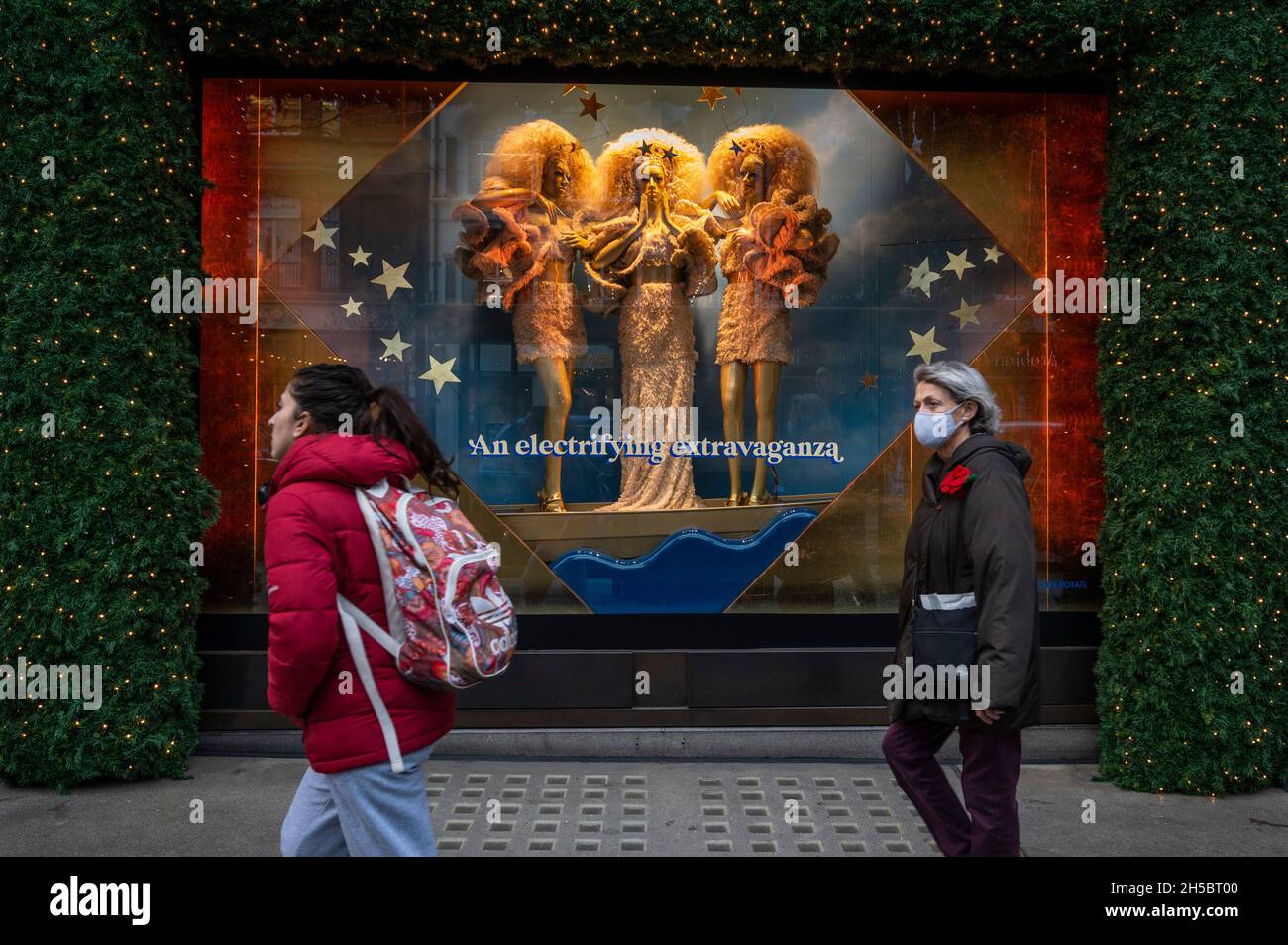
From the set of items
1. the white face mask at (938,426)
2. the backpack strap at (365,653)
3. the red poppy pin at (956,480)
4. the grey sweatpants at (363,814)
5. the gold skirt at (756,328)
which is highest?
the gold skirt at (756,328)

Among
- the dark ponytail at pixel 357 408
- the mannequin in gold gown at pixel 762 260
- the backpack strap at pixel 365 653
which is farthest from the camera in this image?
the mannequin in gold gown at pixel 762 260

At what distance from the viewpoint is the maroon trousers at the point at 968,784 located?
348cm

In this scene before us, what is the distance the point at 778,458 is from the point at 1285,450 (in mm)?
2825

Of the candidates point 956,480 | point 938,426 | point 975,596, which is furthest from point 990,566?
point 938,426

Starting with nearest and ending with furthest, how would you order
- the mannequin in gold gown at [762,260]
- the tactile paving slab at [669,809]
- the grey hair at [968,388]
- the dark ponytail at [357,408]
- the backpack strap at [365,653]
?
the backpack strap at [365,653] → the dark ponytail at [357,408] → the grey hair at [968,388] → the tactile paving slab at [669,809] → the mannequin in gold gown at [762,260]

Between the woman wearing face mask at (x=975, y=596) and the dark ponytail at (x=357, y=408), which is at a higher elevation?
the dark ponytail at (x=357, y=408)

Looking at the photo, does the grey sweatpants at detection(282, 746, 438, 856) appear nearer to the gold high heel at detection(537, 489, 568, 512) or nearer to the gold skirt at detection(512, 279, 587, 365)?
the gold high heel at detection(537, 489, 568, 512)

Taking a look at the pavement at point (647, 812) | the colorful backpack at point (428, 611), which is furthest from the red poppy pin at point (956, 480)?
the pavement at point (647, 812)

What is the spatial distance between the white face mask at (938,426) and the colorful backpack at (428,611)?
1.83 m

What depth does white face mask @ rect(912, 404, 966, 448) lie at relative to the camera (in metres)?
3.72

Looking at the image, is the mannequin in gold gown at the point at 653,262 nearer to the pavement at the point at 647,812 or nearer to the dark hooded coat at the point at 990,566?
the pavement at the point at 647,812

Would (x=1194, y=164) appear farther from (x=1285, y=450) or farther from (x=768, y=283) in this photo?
(x=768, y=283)

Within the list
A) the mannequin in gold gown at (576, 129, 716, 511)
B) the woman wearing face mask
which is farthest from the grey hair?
the mannequin in gold gown at (576, 129, 716, 511)

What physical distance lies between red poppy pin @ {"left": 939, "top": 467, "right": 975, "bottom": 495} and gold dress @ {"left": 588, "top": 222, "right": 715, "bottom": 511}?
10.2 ft
